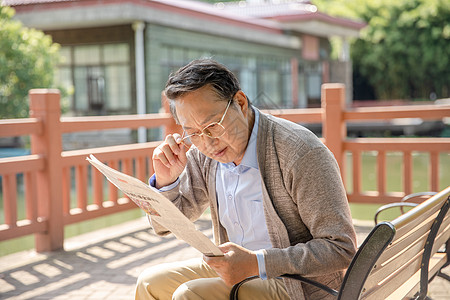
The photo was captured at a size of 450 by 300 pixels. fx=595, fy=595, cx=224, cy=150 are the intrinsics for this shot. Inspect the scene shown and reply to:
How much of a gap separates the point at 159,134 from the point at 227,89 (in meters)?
13.8

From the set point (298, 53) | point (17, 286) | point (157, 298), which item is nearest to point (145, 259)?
point (17, 286)

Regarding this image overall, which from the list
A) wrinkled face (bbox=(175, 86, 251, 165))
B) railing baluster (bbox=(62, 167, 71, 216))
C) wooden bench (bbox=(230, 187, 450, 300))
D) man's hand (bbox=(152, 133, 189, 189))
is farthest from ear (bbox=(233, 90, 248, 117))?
railing baluster (bbox=(62, 167, 71, 216))

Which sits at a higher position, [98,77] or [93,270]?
[98,77]

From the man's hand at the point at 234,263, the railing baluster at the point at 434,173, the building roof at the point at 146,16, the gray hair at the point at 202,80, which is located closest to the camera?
the man's hand at the point at 234,263

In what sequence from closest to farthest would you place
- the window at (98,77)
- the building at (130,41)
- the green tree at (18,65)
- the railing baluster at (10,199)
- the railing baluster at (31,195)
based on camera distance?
the railing baluster at (10,199), the railing baluster at (31,195), the green tree at (18,65), the building at (130,41), the window at (98,77)

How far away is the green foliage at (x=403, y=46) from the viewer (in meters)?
31.2

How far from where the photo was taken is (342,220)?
6.73ft

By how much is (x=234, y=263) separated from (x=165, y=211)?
0.29 meters

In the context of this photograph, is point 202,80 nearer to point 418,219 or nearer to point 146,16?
point 418,219

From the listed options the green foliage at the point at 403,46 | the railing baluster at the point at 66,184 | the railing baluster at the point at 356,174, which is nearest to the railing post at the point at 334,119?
the railing baluster at the point at 356,174

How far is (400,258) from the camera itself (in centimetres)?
228

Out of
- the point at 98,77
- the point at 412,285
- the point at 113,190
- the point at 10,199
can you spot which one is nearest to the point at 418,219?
the point at 412,285

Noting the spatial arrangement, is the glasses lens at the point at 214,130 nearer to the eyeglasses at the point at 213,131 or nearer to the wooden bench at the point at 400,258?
the eyeglasses at the point at 213,131

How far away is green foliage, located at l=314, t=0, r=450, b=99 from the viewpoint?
1230 inches
